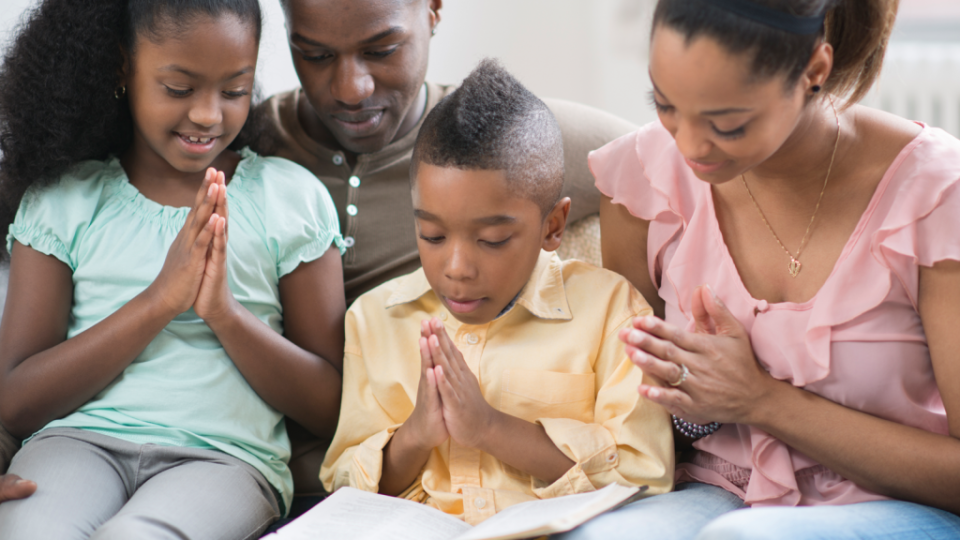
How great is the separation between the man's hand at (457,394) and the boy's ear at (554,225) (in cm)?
27

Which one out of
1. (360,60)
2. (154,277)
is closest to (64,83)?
(154,277)

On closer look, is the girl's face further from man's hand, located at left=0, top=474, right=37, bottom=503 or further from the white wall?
the white wall

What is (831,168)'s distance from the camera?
1.32 metres

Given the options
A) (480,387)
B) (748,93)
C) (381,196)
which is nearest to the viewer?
(748,93)

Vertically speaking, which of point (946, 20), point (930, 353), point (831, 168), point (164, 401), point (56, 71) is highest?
point (946, 20)

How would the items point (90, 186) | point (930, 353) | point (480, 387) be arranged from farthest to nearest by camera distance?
1. point (90, 186)
2. point (480, 387)
3. point (930, 353)

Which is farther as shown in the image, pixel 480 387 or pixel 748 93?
pixel 480 387

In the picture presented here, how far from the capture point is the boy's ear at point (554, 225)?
1476 millimetres

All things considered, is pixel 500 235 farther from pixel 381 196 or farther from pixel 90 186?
pixel 90 186

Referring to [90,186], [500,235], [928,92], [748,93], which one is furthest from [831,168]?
[928,92]

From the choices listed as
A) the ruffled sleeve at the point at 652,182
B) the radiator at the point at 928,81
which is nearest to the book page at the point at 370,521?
the ruffled sleeve at the point at 652,182

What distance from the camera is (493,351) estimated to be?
4.87ft

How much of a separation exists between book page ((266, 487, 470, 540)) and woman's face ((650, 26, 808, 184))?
0.66m

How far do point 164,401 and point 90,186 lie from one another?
17.1 inches
